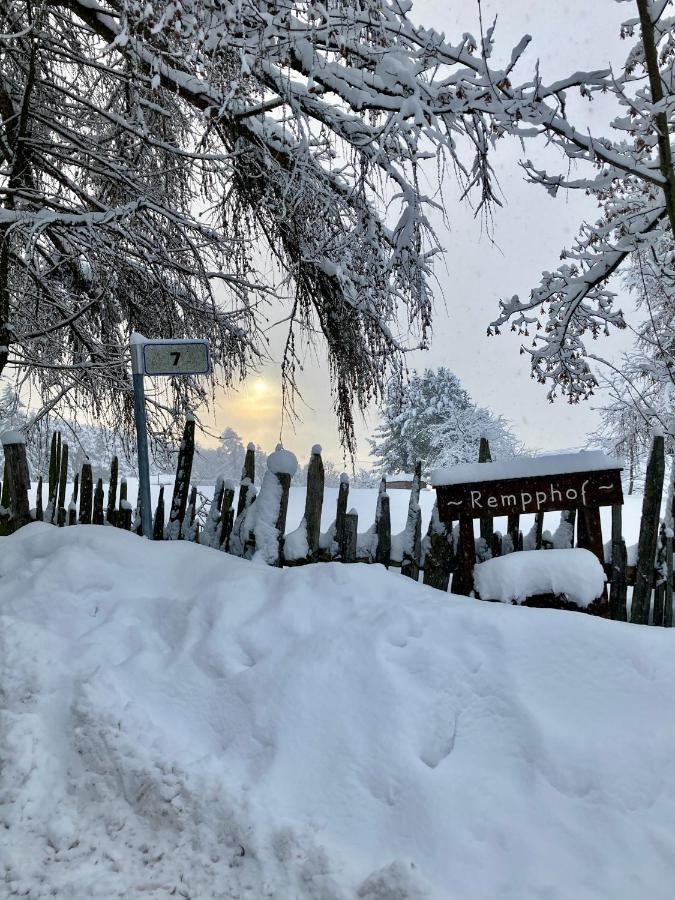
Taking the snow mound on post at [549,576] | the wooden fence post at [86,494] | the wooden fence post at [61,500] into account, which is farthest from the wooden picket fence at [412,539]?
the wooden fence post at [61,500]

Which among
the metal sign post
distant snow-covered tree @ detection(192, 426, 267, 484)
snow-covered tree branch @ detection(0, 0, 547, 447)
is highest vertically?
snow-covered tree branch @ detection(0, 0, 547, 447)

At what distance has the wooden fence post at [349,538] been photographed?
161 inches

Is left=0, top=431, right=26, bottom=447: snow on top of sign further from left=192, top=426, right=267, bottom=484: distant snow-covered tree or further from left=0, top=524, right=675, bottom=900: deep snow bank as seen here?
left=192, top=426, right=267, bottom=484: distant snow-covered tree

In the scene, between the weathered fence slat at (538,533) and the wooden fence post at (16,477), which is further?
the wooden fence post at (16,477)

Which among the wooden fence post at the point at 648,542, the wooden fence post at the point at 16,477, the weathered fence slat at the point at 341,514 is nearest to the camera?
the wooden fence post at the point at 648,542

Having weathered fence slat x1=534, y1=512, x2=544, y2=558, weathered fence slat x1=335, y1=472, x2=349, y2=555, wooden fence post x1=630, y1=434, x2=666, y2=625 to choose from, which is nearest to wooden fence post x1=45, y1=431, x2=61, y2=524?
weathered fence slat x1=335, y1=472, x2=349, y2=555

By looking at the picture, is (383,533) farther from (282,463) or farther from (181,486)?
(181,486)

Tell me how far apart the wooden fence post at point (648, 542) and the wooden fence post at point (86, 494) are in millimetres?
4145

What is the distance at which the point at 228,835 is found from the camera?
223cm

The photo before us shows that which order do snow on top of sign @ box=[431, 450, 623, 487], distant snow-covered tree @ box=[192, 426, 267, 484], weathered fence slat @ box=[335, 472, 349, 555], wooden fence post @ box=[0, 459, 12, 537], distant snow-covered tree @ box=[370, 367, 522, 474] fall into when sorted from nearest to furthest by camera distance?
snow on top of sign @ box=[431, 450, 623, 487]
weathered fence slat @ box=[335, 472, 349, 555]
wooden fence post @ box=[0, 459, 12, 537]
distant snow-covered tree @ box=[370, 367, 522, 474]
distant snow-covered tree @ box=[192, 426, 267, 484]

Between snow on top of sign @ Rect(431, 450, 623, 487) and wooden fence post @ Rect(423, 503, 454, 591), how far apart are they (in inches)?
14.6

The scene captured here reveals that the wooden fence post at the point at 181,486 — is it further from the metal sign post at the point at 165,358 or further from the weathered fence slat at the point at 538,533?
the weathered fence slat at the point at 538,533

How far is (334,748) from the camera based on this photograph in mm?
2480

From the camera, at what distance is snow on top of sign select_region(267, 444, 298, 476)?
414 centimetres
